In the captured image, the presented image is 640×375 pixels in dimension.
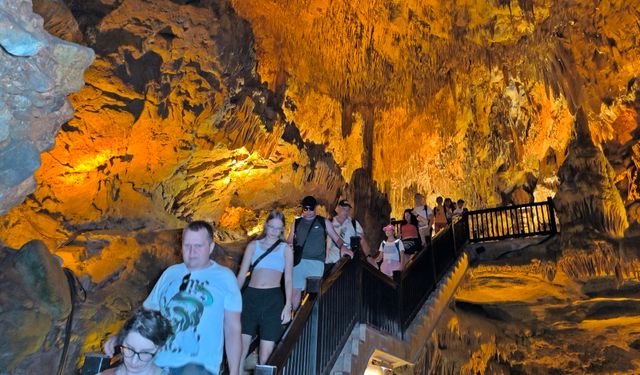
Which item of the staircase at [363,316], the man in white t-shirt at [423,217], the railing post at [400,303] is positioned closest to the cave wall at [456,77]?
the man in white t-shirt at [423,217]

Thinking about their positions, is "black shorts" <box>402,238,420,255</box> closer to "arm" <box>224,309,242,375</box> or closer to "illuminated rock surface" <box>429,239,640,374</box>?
"illuminated rock surface" <box>429,239,640,374</box>

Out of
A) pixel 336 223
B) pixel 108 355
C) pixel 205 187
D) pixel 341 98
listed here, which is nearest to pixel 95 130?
pixel 205 187

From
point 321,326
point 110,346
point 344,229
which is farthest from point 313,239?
point 110,346

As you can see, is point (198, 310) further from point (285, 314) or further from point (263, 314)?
point (285, 314)

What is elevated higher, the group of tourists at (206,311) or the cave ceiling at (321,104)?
the cave ceiling at (321,104)

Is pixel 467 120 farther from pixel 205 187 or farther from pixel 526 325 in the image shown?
pixel 205 187

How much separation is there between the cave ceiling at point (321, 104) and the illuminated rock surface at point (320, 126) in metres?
0.03

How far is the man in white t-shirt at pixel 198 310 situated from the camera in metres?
2.16

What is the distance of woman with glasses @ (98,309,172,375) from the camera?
72.5 inches

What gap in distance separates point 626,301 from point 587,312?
0.83 metres

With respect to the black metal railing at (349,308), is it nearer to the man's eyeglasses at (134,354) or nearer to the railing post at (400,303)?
the railing post at (400,303)

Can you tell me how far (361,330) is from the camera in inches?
181

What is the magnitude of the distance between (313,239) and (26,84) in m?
2.48

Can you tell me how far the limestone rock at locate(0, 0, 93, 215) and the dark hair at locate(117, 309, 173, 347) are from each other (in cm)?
161
